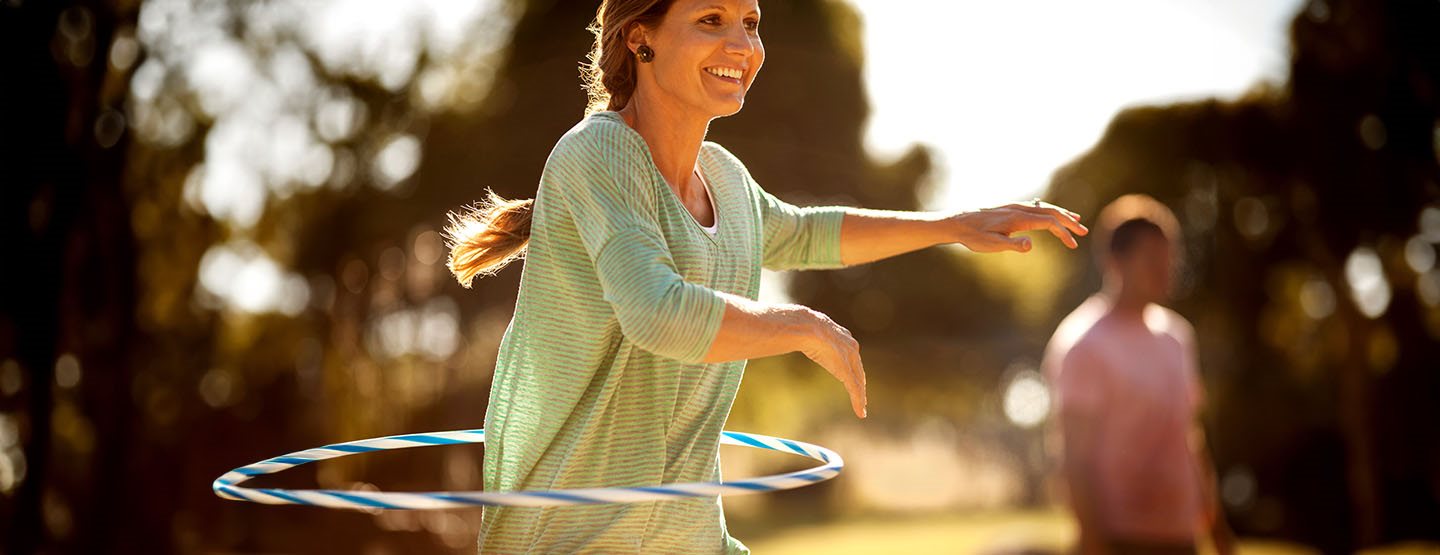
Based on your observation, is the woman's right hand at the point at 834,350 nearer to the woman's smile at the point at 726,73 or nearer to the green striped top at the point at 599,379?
the green striped top at the point at 599,379

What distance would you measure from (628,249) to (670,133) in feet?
1.62

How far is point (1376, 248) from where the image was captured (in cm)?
1783

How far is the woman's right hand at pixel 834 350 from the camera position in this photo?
9.00 ft

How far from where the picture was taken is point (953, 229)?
368cm

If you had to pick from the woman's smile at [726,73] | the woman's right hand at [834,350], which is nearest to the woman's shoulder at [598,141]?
the woman's smile at [726,73]

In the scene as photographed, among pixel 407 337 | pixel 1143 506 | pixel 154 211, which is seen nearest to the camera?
pixel 1143 506

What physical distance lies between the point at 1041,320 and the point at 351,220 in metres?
15.3

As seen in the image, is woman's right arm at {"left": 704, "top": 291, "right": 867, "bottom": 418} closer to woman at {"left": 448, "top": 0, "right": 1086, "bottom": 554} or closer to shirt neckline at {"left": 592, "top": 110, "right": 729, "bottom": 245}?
woman at {"left": 448, "top": 0, "right": 1086, "bottom": 554}

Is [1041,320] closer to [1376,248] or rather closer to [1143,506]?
[1376,248]

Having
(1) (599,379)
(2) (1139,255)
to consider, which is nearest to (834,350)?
(1) (599,379)

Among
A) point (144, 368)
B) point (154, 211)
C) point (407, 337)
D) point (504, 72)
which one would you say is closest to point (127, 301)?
point (154, 211)

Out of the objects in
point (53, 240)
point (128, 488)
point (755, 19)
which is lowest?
point (128, 488)

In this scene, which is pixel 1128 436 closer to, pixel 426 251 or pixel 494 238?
pixel 494 238

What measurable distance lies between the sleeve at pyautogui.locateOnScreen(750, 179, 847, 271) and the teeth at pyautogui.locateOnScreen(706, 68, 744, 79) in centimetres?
54
